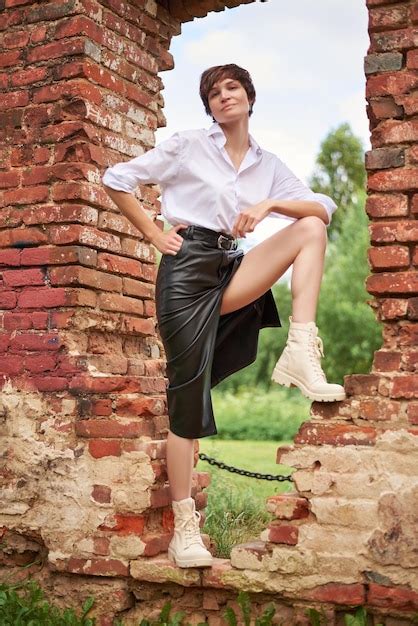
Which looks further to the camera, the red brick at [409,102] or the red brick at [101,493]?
the red brick at [101,493]

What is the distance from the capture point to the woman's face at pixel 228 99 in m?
3.95

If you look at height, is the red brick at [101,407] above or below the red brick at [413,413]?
below

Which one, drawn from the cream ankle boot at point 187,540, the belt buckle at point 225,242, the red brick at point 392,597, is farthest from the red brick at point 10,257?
the red brick at point 392,597

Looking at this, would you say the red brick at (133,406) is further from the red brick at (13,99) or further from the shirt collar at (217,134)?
the red brick at (13,99)

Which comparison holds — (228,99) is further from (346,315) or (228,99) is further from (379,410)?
(346,315)

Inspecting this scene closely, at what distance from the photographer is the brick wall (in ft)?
12.2

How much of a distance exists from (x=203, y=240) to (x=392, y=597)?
1758mm

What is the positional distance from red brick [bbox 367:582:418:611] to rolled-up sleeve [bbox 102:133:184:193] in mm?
2042

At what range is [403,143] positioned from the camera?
3752mm

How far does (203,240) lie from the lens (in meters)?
3.98

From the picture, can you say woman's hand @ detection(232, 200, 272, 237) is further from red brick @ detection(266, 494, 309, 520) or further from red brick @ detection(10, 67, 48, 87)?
red brick @ detection(10, 67, 48, 87)

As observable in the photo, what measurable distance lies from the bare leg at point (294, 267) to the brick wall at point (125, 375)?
0.83 ft

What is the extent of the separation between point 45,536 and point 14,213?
169 centimetres

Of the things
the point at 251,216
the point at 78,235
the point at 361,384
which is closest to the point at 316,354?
the point at 361,384
